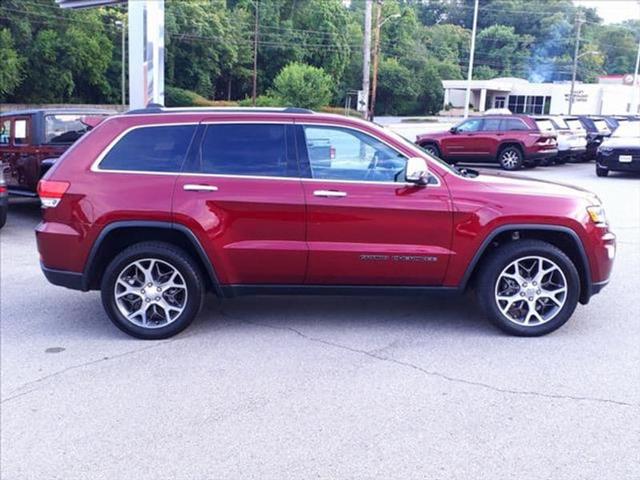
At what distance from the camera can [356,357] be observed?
16.6 feet

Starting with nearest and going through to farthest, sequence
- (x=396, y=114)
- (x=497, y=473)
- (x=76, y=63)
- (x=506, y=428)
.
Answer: (x=497, y=473)
(x=506, y=428)
(x=76, y=63)
(x=396, y=114)

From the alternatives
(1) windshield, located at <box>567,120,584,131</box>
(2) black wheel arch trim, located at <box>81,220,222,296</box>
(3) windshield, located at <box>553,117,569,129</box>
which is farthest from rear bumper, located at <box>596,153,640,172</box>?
→ (2) black wheel arch trim, located at <box>81,220,222,296</box>

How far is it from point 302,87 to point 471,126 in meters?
35.0

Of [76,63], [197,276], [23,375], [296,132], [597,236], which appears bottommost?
[23,375]

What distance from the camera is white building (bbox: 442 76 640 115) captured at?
75.7 metres

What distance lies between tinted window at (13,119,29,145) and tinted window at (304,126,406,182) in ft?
23.2

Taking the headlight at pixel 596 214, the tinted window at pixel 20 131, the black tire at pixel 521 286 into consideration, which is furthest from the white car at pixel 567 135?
the black tire at pixel 521 286

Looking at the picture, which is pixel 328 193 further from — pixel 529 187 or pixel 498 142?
pixel 498 142

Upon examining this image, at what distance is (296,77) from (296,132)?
51039mm

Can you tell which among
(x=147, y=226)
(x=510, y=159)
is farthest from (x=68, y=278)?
(x=510, y=159)

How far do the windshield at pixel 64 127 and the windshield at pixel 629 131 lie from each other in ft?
51.3

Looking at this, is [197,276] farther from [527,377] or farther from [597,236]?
[597,236]

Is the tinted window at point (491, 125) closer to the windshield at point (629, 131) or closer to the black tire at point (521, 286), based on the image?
the windshield at point (629, 131)

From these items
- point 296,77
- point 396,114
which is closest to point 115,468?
point 296,77
